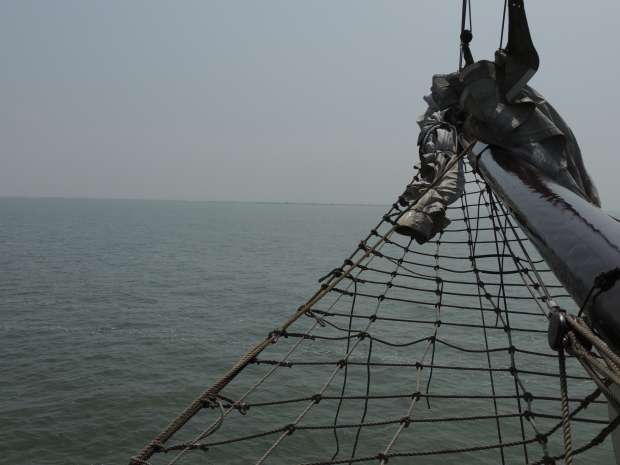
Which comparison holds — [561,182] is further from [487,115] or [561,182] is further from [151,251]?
[151,251]

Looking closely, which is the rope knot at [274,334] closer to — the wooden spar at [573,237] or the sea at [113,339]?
the wooden spar at [573,237]

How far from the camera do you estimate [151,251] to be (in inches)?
1516

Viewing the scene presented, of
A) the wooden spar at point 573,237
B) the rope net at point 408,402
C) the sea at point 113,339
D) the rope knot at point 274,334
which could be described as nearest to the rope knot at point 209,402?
the rope knot at point 274,334

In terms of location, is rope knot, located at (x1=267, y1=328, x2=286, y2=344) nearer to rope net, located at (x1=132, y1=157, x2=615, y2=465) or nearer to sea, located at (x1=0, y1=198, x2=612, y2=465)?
rope net, located at (x1=132, y1=157, x2=615, y2=465)

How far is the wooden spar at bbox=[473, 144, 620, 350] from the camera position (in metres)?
1.53

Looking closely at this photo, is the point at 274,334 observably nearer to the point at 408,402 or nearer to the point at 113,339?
the point at 408,402

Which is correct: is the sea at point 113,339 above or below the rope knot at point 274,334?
below

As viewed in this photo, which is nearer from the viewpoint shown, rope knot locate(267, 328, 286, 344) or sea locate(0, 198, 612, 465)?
rope knot locate(267, 328, 286, 344)

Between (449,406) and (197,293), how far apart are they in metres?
13.3

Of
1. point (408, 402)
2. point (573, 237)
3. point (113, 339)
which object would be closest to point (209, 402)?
point (573, 237)

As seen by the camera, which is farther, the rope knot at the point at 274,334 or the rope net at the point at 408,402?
the rope net at the point at 408,402

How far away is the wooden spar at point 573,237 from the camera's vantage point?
1527 mm

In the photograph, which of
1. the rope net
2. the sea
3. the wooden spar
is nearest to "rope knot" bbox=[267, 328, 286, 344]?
the wooden spar

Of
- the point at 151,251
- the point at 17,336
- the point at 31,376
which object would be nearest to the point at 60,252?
the point at 151,251
